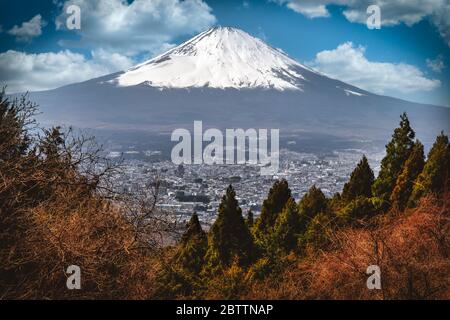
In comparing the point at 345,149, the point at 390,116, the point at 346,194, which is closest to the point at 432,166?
the point at 346,194

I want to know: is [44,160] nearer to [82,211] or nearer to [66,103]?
[82,211]

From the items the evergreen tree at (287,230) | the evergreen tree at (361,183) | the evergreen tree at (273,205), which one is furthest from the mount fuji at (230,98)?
the evergreen tree at (287,230)

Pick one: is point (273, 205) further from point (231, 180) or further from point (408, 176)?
point (231, 180)

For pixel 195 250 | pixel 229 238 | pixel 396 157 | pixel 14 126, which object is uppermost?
pixel 14 126

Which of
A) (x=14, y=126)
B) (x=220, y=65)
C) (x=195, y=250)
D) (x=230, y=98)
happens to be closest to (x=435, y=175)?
(x=195, y=250)

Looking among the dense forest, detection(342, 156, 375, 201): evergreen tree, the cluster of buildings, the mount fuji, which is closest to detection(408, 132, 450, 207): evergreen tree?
the dense forest
